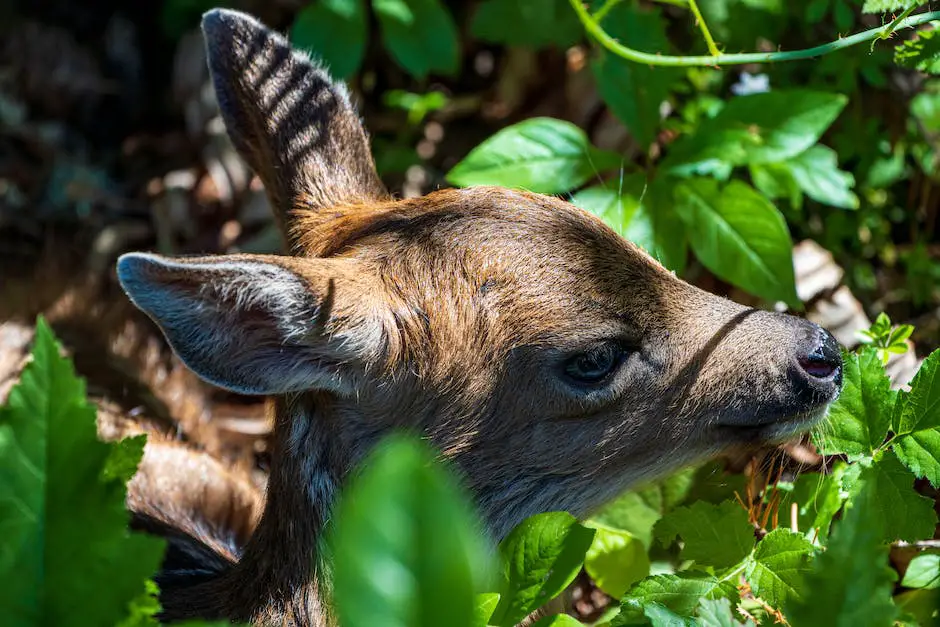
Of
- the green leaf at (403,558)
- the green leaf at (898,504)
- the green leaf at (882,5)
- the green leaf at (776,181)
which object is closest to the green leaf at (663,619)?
the green leaf at (898,504)

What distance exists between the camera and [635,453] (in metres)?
3.08

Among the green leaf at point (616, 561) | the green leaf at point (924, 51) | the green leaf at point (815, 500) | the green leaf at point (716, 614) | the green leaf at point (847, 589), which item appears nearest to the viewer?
the green leaf at point (847, 589)

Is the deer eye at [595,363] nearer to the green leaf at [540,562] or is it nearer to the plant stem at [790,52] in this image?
the green leaf at [540,562]

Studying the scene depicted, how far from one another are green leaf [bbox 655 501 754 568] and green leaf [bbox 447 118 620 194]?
→ 128 centimetres

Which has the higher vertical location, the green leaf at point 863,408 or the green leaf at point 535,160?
the green leaf at point 535,160

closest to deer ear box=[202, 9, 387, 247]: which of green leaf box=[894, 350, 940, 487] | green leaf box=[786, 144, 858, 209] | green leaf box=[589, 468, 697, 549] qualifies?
green leaf box=[589, 468, 697, 549]

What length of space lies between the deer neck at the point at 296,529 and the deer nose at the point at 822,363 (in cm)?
128

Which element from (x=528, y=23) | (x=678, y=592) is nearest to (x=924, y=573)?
(x=678, y=592)

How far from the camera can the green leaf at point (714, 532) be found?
2797 mm

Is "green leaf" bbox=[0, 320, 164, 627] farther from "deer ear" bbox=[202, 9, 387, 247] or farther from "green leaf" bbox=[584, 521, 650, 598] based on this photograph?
"green leaf" bbox=[584, 521, 650, 598]

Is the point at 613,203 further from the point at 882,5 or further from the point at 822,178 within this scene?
the point at 882,5

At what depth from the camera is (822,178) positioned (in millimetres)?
4004

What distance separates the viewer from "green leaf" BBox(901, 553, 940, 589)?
9.00ft

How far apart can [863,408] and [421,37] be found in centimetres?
273
